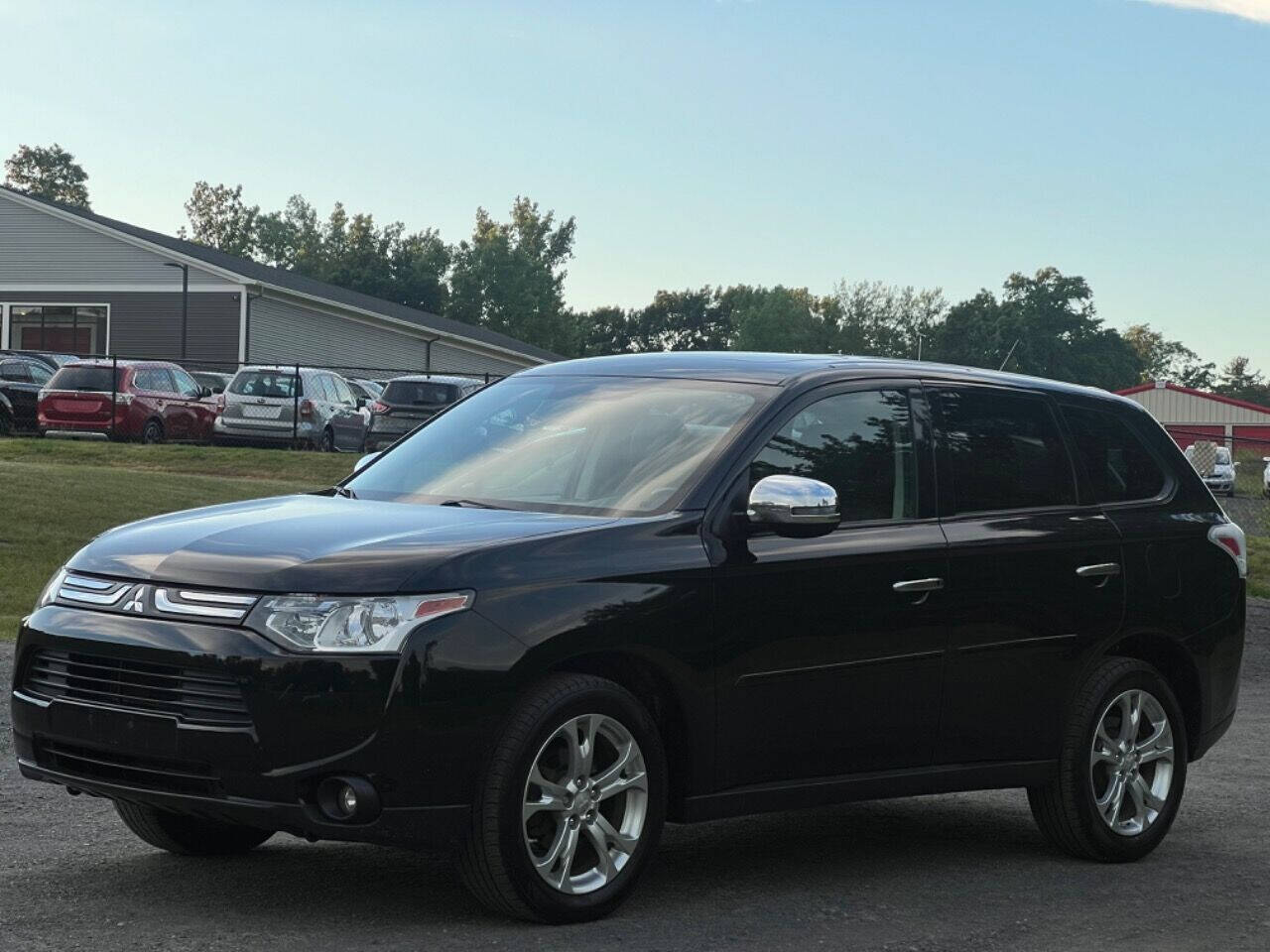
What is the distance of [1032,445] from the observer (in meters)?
7.48

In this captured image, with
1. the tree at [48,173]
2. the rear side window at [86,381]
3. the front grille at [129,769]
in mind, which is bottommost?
the front grille at [129,769]

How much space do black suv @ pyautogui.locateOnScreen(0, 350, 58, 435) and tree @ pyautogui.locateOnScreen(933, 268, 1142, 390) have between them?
96.5 meters

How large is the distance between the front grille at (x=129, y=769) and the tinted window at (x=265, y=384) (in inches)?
1211

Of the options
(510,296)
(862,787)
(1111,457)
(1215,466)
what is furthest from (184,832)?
(510,296)

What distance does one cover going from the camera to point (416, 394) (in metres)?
36.0

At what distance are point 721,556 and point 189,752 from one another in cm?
173

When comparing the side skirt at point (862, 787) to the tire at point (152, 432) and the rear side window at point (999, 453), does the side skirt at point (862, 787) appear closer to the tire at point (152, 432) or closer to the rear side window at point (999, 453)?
the rear side window at point (999, 453)

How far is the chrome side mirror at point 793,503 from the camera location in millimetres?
6090

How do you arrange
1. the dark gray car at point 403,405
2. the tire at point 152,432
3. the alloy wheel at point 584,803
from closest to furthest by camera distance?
the alloy wheel at point 584,803, the tire at point 152,432, the dark gray car at point 403,405

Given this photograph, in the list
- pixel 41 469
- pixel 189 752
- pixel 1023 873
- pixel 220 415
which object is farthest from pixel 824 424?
pixel 220 415

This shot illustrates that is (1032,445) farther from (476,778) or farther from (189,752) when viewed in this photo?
(189,752)

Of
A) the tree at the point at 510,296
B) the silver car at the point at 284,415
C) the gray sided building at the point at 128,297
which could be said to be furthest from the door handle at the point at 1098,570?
the tree at the point at 510,296

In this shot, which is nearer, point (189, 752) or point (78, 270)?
point (189, 752)

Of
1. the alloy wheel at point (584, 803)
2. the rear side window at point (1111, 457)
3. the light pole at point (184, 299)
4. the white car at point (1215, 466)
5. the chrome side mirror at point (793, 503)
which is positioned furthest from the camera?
the light pole at point (184, 299)
